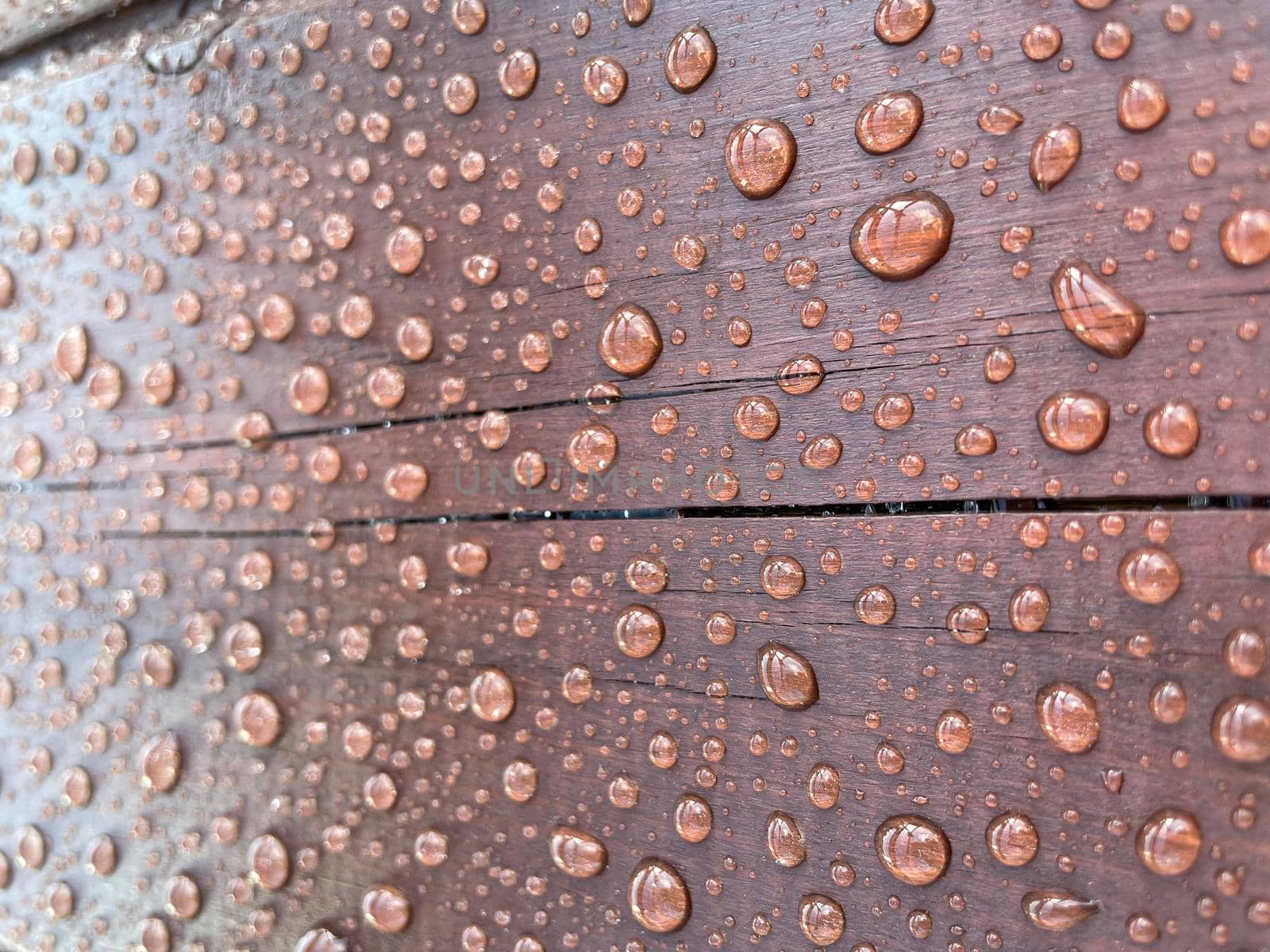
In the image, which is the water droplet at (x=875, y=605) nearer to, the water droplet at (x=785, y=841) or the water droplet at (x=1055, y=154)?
the water droplet at (x=785, y=841)

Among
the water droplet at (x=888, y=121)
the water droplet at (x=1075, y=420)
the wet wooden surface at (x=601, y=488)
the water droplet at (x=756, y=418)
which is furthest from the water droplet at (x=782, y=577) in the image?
the water droplet at (x=888, y=121)

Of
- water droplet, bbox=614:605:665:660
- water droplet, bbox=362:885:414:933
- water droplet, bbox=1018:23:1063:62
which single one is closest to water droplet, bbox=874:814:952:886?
water droplet, bbox=614:605:665:660

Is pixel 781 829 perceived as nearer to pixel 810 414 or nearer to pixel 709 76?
pixel 810 414

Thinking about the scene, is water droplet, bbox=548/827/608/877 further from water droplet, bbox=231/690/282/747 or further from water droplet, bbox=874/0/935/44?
water droplet, bbox=874/0/935/44

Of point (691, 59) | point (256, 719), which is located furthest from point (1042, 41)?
point (256, 719)

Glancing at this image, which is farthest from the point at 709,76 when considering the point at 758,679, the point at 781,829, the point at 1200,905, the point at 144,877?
the point at 144,877

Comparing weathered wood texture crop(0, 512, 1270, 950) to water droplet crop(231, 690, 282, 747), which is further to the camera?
water droplet crop(231, 690, 282, 747)

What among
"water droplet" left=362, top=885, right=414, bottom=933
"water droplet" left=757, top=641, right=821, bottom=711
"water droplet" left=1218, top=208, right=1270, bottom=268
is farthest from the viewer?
"water droplet" left=362, top=885, right=414, bottom=933
